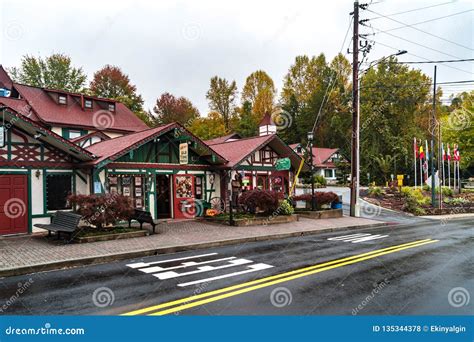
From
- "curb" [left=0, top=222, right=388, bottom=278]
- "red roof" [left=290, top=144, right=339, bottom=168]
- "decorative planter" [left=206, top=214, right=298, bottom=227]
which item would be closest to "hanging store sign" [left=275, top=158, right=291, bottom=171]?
"decorative planter" [left=206, top=214, right=298, bottom=227]

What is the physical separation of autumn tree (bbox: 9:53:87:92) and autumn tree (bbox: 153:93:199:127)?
35.1ft

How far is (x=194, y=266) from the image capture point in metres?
8.84

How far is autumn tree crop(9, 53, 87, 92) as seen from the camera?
43.8m

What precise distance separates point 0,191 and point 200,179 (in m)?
8.99

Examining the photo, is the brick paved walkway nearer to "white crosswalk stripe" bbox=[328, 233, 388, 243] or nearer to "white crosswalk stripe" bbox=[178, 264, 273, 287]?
"white crosswalk stripe" bbox=[328, 233, 388, 243]

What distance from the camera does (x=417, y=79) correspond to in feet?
171

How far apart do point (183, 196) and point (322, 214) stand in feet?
25.7

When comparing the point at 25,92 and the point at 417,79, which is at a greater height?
the point at 417,79

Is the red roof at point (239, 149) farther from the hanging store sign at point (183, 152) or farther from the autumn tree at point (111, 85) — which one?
the autumn tree at point (111, 85)

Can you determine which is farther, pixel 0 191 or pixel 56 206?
pixel 56 206

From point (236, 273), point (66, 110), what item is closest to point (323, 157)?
point (66, 110)

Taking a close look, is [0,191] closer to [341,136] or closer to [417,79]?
[417,79]

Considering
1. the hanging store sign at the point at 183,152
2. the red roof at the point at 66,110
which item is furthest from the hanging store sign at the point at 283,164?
the red roof at the point at 66,110

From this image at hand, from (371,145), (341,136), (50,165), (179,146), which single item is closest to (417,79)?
(371,145)
